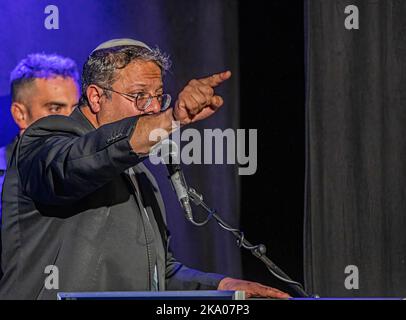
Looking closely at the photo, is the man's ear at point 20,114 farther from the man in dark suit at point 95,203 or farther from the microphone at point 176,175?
the microphone at point 176,175

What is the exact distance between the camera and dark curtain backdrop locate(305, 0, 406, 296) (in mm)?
2924

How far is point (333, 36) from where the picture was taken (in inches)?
115

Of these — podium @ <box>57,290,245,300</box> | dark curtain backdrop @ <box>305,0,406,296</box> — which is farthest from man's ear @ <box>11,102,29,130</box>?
podium @ <box>57,290,245,300</box>

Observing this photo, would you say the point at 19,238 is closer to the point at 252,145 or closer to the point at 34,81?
the point at 34,81

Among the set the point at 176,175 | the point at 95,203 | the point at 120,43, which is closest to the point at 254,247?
the point at 176,175

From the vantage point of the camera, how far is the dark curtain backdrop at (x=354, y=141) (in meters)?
2.92

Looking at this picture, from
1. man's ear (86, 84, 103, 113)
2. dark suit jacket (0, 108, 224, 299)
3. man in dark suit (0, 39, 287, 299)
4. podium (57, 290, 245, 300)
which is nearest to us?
podium (57, 290, 245, 300)

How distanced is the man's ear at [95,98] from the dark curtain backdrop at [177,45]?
20 centimetres

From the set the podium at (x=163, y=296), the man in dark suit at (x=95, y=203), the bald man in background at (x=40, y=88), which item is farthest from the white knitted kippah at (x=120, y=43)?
the podium at (x=163, y=296)

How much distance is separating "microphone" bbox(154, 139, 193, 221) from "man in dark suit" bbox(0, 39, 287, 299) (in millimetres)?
124

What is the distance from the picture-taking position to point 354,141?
294cm

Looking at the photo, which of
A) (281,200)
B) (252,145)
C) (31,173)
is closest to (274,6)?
(252,145)

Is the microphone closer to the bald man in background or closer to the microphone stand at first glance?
the microphone stand

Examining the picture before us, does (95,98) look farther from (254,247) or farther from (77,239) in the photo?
(254,247)
